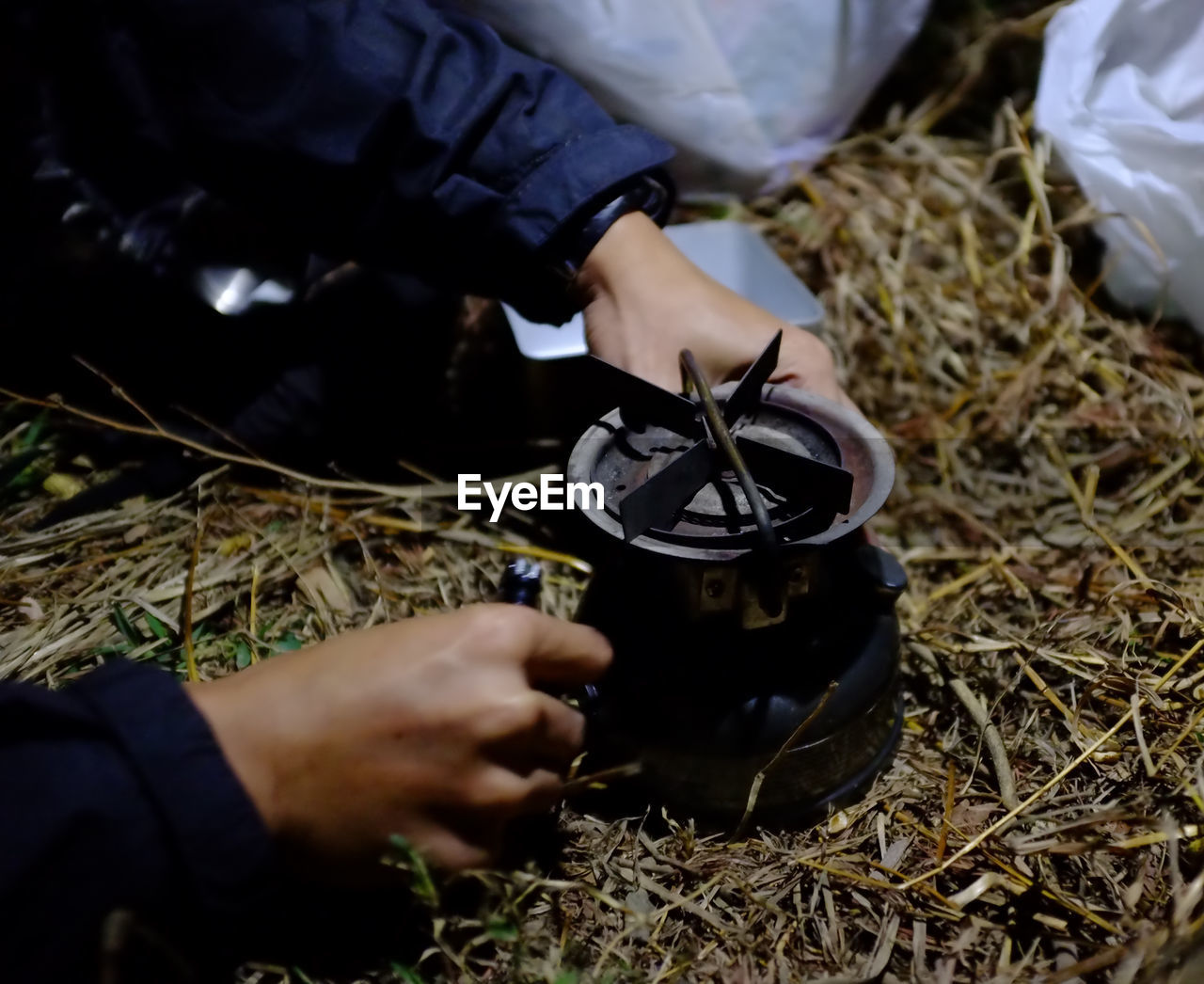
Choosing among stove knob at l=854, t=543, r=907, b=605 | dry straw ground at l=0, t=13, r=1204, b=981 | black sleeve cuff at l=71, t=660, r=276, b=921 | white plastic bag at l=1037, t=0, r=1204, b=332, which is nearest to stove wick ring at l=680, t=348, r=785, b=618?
stove knob at l=854, t=543, r=907, b=605

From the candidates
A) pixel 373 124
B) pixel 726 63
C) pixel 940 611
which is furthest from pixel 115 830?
pixel 726 63

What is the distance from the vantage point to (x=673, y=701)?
1.11 metres

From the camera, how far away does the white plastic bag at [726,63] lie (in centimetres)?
185

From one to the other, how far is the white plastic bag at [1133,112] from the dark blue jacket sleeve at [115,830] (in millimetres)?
1784

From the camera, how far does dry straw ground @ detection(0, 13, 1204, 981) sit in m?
1.11

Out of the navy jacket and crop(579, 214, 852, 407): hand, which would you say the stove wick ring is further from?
the navy jacket

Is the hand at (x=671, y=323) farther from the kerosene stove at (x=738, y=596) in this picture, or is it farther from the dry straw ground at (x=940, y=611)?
the dry straw ground at (x=940, y=611)

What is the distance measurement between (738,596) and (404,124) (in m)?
0.85

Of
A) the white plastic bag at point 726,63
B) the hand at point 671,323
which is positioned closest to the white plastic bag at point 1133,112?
the white plastic bag at point 726,63

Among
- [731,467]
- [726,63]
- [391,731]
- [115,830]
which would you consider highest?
[726,63]

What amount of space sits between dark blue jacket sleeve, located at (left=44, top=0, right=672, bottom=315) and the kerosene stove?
40 centimetres

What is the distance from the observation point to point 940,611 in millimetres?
1544

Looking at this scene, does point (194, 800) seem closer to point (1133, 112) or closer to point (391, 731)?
point (391, 731)

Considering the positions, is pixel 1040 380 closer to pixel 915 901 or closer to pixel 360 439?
pixel 915 901
